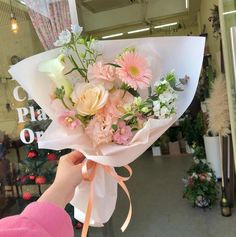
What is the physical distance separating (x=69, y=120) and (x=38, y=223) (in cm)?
31

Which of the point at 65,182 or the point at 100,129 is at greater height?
the point at 100,129

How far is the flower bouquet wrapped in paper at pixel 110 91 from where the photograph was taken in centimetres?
85

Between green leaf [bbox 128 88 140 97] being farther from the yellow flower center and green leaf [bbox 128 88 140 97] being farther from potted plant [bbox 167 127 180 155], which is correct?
potted plant [bbox 167 127 180 155]

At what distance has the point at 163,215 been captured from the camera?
9.96ft

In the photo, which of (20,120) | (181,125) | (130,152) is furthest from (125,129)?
(181,125)

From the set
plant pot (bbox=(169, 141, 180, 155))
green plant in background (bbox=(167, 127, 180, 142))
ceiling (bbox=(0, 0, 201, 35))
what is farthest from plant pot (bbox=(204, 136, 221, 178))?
ceiling (bbox=(0, 0, 201, 35))

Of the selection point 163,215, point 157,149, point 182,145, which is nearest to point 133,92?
point 163,215

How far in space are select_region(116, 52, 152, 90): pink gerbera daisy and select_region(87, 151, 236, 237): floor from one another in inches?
57.0

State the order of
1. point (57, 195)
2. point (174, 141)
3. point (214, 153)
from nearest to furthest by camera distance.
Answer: point (57, 195)
point (214, 153)
point (174, 141)

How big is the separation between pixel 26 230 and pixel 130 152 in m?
Result: 0.36

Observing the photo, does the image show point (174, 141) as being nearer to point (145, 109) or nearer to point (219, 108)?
point (219, 108)

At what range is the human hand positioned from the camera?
81cm

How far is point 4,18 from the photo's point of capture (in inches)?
79.0

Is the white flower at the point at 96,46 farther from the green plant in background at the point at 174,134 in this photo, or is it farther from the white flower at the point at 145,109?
the green plant in background at the point at 174,134
